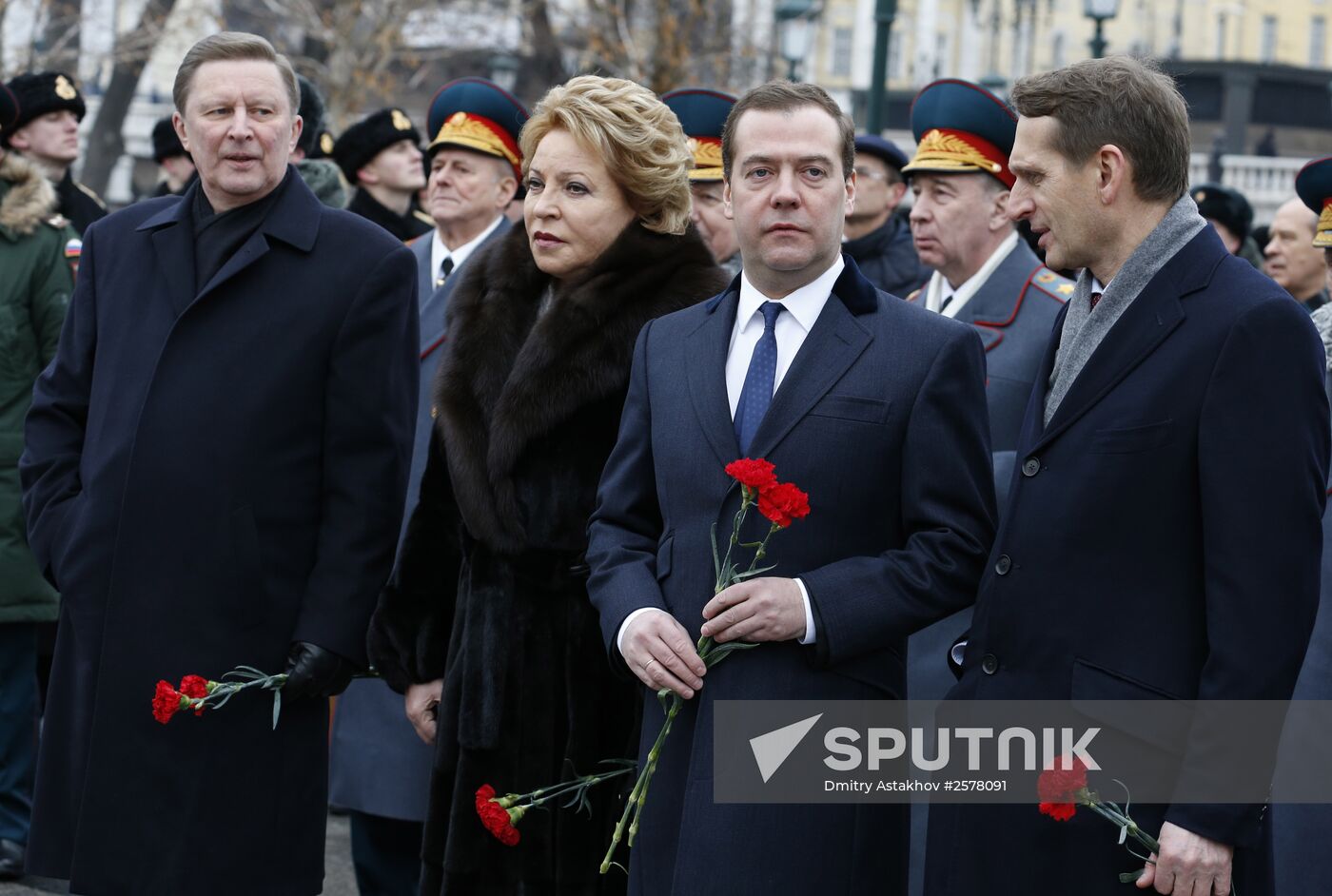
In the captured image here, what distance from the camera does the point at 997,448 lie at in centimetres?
473

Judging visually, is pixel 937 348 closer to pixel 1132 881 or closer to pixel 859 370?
pixel 859 370

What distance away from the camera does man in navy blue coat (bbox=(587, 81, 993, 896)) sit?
10.7 ft

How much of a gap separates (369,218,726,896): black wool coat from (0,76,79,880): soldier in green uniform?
2.28 meters

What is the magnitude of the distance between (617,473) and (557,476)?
414 mm

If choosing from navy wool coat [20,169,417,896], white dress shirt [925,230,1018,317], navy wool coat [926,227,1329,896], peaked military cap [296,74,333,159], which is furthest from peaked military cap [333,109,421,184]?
navy wool coat [926,227,1329,896]

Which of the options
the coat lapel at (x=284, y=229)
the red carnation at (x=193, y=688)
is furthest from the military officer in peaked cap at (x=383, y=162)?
the red carnation at (x=193, y=688)

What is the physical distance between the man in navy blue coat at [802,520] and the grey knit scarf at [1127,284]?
235mm

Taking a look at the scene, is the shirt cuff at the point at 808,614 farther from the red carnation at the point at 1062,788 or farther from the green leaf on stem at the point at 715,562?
the red carnation at the point at 1062,788

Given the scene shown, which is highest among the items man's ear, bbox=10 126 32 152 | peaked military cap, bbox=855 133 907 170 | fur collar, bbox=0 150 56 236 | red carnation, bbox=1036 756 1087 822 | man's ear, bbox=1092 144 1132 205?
man's ear, bbox=1092 144 1132 205

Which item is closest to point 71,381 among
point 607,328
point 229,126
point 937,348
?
point 229,126

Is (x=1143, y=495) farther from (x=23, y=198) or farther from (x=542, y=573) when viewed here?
(x=23, y=198)

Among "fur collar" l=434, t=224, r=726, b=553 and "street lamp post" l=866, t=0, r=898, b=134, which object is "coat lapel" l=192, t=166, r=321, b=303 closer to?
"fur collar" l=434, t=224, r=726, b=553

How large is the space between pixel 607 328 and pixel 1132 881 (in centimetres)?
164

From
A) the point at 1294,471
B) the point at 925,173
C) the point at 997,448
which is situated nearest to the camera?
the point at 1294,471
